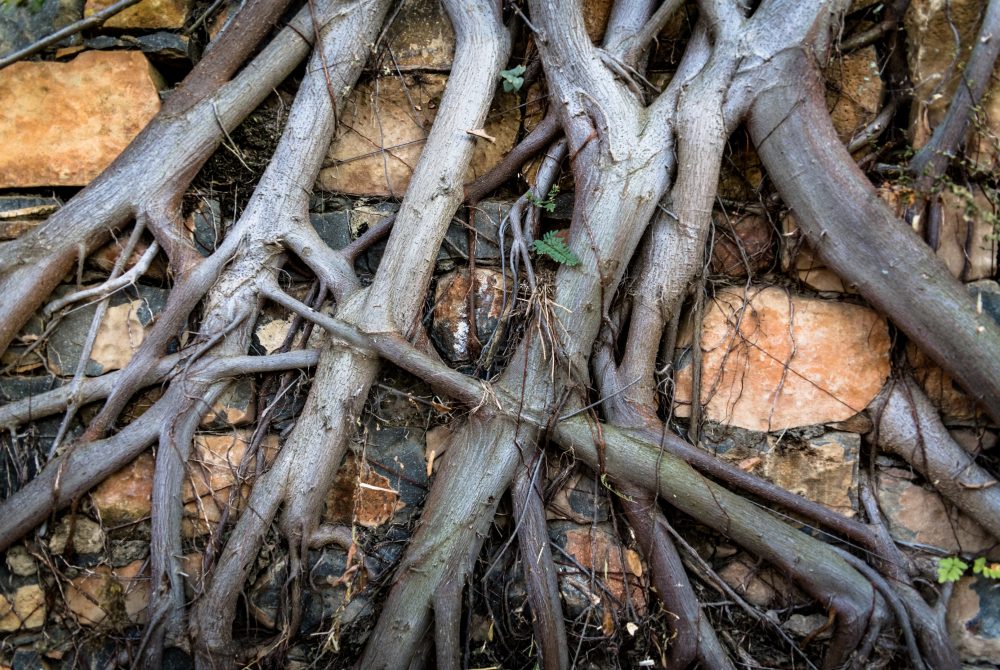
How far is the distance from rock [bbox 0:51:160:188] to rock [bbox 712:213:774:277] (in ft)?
7.04

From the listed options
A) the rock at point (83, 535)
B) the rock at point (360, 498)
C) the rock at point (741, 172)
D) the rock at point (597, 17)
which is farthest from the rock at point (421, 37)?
the rock at point (83, 535)

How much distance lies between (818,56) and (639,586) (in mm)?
1870

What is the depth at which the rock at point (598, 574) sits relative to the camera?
7.42ft

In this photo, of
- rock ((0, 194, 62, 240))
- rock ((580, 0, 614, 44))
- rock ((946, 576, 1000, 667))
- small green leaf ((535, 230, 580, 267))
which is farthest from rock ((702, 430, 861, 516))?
rock ((0, 194, 62, 240))

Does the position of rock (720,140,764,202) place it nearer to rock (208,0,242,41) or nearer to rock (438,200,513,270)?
rock (438,200,513,270)

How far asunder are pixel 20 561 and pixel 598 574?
6.26 feet

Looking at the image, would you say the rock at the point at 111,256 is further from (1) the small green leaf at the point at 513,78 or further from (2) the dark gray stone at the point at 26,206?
(1) the small green leaf at the point at 513,78

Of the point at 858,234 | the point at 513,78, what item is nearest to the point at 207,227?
the point at 513,78

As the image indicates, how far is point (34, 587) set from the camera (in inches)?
90.4

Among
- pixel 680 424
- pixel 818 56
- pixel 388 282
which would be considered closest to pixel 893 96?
pixel 818 56

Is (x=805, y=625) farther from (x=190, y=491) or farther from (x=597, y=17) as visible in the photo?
(x=597, y=17)

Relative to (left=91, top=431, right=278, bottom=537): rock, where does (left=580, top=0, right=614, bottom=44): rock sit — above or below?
above

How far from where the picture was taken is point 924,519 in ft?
7.61

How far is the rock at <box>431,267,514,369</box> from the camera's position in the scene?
98.3 inches
